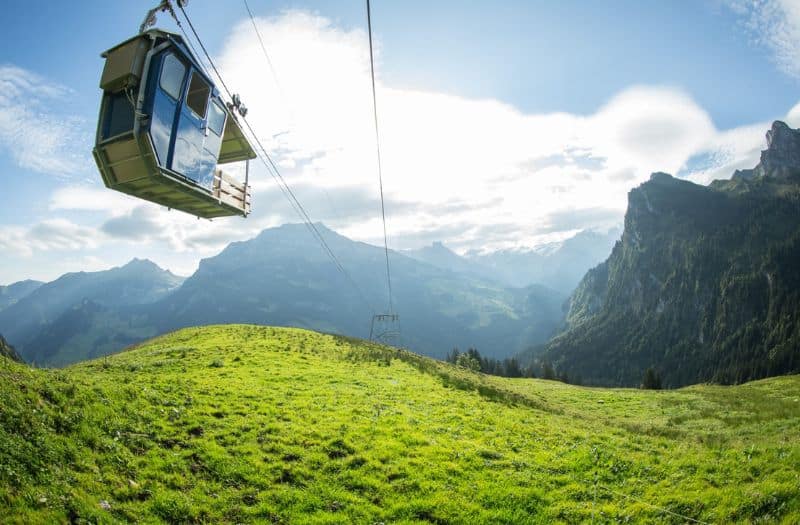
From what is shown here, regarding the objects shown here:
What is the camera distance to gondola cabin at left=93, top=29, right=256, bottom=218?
47.5 ft

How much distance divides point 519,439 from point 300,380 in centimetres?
1477

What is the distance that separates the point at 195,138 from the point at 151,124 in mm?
2481

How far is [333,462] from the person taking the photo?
45.1ft

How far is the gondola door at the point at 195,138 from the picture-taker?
15.8 meters

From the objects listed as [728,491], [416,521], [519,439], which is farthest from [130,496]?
[728,491]

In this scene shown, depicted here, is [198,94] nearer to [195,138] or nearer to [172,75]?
[172,75]

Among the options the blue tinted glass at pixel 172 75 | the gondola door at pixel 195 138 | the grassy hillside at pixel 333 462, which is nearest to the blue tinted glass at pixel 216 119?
the gondola door at pixel 195 138

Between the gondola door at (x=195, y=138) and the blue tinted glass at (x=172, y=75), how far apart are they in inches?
15.7

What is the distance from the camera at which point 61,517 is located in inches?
349

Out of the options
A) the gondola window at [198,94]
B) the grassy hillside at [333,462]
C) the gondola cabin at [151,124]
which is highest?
the gondola window at [198,94]

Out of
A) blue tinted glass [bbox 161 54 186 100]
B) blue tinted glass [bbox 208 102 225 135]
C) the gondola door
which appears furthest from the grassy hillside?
blue tinted glass [bbox 208 102 225 135]

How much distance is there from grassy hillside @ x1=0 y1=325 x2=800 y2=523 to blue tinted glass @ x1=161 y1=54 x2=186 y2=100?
11.4 meters

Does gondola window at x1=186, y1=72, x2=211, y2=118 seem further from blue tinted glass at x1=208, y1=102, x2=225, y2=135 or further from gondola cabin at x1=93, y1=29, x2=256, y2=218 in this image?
blue tinted glass at x1=208, y1=102, x2=225, y2=135

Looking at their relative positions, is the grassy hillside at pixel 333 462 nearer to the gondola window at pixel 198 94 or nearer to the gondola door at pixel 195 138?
the gondola door at pixel 195 138
